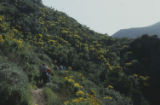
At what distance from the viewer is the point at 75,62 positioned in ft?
47.2

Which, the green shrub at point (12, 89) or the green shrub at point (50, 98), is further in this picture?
the green shrub at point (50, 98)

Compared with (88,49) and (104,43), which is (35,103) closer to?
(88,49)

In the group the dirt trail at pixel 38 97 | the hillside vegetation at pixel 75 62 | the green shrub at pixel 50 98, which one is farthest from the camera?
the hillside vegetation at pixel 75 62

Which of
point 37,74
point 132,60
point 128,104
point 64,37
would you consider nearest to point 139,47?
point 132,60

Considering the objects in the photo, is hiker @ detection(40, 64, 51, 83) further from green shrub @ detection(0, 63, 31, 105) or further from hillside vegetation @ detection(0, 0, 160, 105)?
green shrub @ detection(0, 63, 31, 105)

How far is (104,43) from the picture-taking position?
841 inches

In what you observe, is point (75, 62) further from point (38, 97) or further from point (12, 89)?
point (12, 89)

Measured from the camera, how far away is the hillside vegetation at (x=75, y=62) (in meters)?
7.72

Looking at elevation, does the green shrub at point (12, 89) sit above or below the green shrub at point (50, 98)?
above

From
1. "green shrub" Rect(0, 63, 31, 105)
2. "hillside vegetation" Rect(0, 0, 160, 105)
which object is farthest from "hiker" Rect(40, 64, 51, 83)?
"green shrub" Rect(0, 63, 31, 105)

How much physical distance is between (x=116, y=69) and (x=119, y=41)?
835 centimetres

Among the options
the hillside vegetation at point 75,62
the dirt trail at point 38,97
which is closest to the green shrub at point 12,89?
the hillside vegetation at point 75,62

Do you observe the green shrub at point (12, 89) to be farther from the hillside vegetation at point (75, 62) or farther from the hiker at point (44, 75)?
the hiker at point (44, 75)

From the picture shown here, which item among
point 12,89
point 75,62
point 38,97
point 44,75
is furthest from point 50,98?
point 75,62
